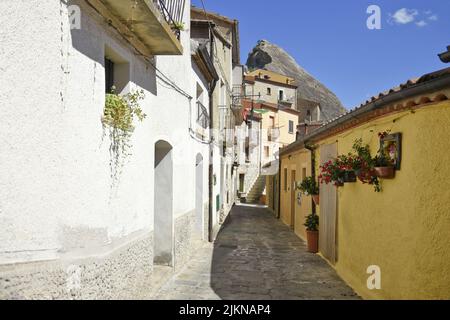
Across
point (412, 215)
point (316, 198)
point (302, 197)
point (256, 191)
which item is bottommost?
point (256, 191)

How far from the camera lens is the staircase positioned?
30172 millimetres

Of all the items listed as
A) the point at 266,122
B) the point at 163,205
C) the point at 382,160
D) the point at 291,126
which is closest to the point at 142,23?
the point at 163,205

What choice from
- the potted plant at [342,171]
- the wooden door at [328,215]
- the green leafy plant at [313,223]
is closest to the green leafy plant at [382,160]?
the potted plant at [342,171]

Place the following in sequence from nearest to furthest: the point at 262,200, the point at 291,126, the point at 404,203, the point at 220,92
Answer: the point at 404,203
the point at 220,92
the point at 262,200
the point at 291,126

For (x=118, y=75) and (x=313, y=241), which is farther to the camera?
(x=313, y=241)

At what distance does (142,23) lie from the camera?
468cm

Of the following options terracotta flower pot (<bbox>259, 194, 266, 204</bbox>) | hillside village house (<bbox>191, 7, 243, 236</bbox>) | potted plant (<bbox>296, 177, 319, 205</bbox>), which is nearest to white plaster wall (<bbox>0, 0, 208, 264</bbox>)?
hillside village house (<bbox>191, 7, 243, 236</bbox>)

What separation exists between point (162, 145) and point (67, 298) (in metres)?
4.08

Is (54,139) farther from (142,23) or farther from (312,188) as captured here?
(312,188)

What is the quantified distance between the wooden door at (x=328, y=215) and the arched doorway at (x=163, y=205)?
13.1ft

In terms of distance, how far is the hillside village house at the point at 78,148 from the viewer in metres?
2.94

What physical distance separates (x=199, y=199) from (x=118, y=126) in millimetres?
7233

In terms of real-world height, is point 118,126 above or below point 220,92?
below

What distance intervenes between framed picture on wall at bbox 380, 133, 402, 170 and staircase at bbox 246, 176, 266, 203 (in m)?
24.7
